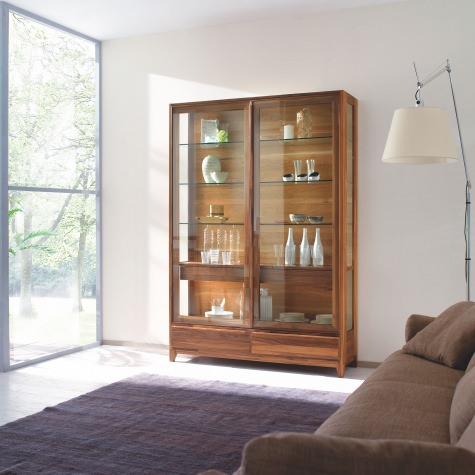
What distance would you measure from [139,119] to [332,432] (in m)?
4.40

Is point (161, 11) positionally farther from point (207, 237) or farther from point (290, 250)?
point (290, 250)

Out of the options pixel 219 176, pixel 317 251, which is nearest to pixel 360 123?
pixel 317 251

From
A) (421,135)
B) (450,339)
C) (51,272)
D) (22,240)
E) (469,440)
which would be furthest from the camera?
(51,272)

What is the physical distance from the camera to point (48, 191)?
5656 millimetres

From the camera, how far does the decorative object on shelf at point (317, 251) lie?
519 cm

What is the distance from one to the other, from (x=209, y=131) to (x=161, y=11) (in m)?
1.04

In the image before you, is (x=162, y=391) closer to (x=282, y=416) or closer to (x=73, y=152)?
(x=282, y=416)

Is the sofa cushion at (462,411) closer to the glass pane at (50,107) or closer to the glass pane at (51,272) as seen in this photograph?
the glass pane at (51,272)

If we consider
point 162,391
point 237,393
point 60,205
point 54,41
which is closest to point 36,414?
point 162,391

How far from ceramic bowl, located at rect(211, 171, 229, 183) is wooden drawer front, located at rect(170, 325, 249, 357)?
1.22 m

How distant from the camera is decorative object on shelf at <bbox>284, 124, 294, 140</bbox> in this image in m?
5.32

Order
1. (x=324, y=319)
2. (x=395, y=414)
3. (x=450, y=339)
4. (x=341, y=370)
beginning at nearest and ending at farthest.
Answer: (x=395, y=414) < (x=450, y=339) < (x=341, y=370) < (x=324, y=319)

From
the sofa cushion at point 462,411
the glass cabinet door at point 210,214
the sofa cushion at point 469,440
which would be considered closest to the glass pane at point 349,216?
the glass cabinet door at point 210,214

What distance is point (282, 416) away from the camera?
399cm
